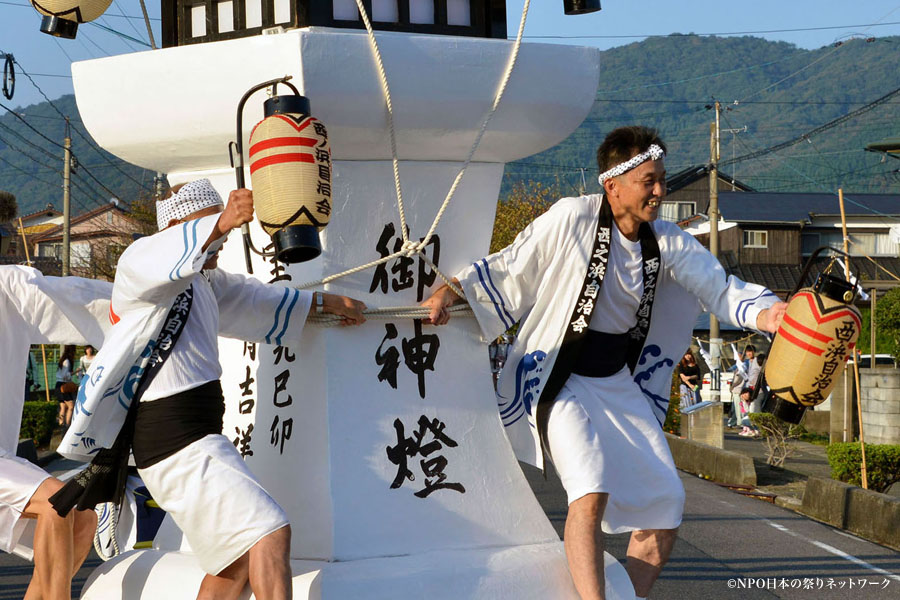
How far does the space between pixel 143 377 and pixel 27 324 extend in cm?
131

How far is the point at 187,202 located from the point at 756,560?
5.03 metres

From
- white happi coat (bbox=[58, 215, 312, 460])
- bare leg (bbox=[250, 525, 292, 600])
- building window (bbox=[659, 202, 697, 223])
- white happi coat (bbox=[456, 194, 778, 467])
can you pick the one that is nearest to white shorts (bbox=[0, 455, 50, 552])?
white happi coat (bbox=[58, 215, 312, 460])

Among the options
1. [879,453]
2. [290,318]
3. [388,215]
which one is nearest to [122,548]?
[290,318]

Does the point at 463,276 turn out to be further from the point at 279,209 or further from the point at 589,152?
the point at 589,152

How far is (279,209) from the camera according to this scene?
2.92 meters

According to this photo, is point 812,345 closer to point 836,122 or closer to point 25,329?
point 25,329

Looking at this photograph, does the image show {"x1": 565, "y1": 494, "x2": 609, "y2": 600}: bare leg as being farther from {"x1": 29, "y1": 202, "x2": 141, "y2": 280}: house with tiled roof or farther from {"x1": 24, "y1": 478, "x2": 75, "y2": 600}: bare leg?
{"x1": 29, "y1": 202, "x2": 141, "y2": 280}: house with tiled roof

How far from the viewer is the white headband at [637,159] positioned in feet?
12.0

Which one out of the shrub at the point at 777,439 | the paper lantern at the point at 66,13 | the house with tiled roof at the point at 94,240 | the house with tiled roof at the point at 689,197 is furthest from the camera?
the house with tiled roof at the point at 689,197

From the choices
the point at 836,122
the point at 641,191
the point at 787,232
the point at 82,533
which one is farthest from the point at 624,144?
the point at 787,232

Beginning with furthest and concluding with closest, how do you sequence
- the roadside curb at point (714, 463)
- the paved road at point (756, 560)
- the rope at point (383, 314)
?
the roadside curb at point (714, 463), the paved road at point (756, 560), the rope at point (383, 314)

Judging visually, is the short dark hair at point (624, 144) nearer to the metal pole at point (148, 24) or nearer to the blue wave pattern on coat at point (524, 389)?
the blue wave pattern on coat at point (524, 389)

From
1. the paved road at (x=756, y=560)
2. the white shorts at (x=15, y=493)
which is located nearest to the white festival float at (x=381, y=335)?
the white shorts at (x=15, y=493)

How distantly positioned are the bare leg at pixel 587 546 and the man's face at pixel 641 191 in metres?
1.00
